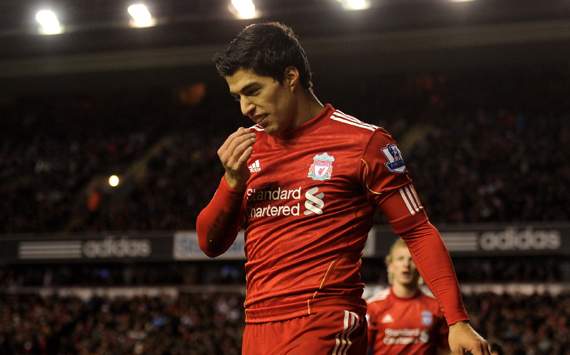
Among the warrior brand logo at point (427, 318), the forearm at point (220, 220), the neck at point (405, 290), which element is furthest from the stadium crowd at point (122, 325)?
the forearm at point (220, 220)

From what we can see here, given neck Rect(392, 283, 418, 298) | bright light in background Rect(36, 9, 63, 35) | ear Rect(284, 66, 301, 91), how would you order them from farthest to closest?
1. bright light in background Rect(36, 9, 63, 35)
2. neck Rect(392, 283, 418, 298)
3. ear Rect(284, 66, 301, 91)

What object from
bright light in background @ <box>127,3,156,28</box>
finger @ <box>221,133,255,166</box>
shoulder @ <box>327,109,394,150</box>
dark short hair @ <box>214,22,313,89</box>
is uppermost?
bright light in background @ <box>127,3,156,28</box>

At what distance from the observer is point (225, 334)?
58.8 feet

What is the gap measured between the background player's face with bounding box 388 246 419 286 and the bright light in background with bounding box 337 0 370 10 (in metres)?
14.0

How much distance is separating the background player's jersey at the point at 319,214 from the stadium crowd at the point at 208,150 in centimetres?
1759

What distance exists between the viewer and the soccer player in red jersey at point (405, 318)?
20.7ft

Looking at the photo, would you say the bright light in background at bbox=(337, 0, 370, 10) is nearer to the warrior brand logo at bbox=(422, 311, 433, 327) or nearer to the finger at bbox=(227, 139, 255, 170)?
the warrior brand logo at bbox=(422, 311, 433, 327)

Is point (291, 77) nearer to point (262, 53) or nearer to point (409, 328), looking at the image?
point (262, 53)

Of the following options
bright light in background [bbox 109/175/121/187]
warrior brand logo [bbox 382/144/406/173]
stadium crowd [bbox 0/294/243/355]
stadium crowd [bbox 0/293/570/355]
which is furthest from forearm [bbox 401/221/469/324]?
bright light in background [bbox 109/175/121/187]

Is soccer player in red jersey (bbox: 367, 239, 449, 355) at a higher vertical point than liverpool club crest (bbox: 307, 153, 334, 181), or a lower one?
lower

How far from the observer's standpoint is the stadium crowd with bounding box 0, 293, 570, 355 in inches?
634

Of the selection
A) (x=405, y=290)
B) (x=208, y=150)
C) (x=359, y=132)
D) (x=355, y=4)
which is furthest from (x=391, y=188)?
(x=208, y=150)

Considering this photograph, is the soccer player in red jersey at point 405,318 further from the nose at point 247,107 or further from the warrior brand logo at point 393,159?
the nose at point 247,107

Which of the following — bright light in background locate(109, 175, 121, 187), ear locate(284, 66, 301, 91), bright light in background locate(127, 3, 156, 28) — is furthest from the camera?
bright light in background locate(109, 175, 121, 187)
